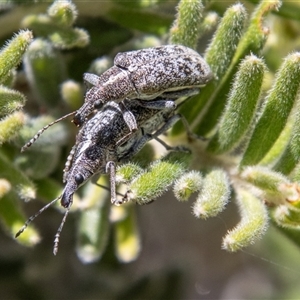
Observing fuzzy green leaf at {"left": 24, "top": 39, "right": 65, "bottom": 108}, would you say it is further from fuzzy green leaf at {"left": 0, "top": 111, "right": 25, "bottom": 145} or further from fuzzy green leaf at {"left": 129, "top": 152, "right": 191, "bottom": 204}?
fuzzy green leaf at {"left": 129, "top": 152, "right": 191, "bottom": 204}

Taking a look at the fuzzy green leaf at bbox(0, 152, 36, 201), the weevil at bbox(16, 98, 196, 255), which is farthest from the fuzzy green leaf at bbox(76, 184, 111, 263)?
the fuzzy green leaf at bbox(0, 152, 36, 201)

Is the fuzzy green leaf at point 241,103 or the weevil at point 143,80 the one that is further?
the weevil at point 143,80

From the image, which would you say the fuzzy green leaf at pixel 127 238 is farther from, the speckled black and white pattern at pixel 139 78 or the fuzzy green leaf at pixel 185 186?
the fuzzy green leaf at pixel 185 186

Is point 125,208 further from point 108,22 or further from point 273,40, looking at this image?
point 273,40

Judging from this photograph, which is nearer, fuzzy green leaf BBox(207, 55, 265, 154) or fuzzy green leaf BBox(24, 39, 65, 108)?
fuzzy green leaf BBox(207, 55, 265, 154)

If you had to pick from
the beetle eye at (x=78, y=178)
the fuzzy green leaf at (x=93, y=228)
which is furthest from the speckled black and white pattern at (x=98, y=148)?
the fuzzy green leaf at (x=93, y=228)

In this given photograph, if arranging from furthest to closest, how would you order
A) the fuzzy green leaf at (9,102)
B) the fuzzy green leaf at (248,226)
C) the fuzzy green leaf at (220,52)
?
1. the fuzzy green leaf at (220,52)
2. the fuzzy green leaf at (9,102)
3. the fuzzy green leaf at (248,226)

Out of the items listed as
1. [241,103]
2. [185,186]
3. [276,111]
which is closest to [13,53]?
[185,186]
